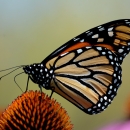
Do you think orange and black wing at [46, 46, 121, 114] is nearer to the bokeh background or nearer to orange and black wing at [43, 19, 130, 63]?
orange and black wing at [43, 19, 130, 63]

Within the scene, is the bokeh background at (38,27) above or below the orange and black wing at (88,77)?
above

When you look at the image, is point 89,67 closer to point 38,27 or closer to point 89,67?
point 89,67

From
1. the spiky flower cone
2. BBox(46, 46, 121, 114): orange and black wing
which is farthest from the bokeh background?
the spiky flower cone

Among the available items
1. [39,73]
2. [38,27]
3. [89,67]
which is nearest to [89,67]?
[89,67]

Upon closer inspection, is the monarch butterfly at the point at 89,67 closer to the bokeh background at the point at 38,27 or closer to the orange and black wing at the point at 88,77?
the orange and black wing at the point at 88,77

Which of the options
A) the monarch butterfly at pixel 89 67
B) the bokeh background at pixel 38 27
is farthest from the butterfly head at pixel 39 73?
the bokeh background at pixel 38 27

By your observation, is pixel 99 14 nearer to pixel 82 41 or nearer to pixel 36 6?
pixel 36 6
